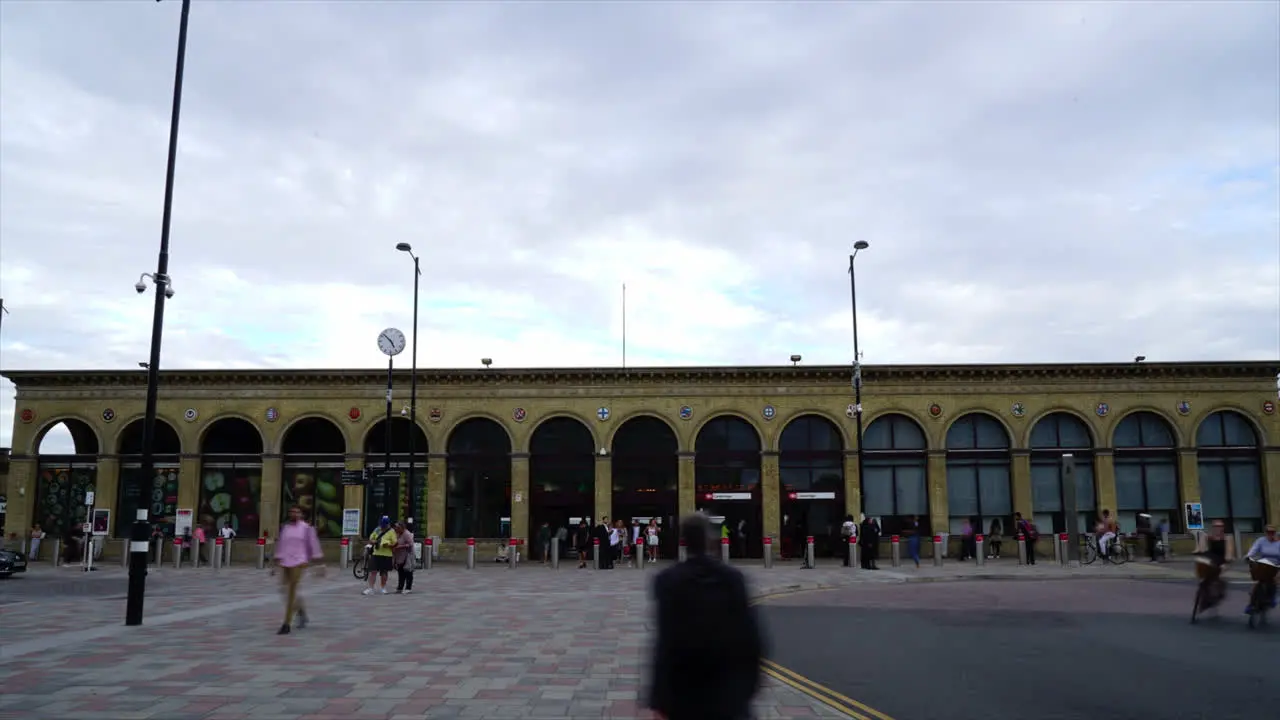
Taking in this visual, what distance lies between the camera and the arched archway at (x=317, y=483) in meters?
37.8

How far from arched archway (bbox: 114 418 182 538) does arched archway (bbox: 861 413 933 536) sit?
27.4 m

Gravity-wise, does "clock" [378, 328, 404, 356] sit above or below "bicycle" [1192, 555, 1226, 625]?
above

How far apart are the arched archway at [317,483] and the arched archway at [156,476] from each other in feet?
14.1

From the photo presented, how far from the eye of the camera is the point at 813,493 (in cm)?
3744

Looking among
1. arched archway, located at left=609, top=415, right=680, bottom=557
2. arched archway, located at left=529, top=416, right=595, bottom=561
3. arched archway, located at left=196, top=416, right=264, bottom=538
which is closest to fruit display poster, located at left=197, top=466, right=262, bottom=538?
arched archway, located at left=196, top=416, right=264, bottom=538

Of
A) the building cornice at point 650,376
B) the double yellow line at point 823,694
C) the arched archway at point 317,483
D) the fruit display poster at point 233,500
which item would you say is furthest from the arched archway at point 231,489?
the double yellow line at point 823,694

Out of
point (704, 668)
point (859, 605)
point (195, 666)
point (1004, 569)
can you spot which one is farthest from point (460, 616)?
point (1004, 569)

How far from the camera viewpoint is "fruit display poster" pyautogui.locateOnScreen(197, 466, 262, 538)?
37844mm

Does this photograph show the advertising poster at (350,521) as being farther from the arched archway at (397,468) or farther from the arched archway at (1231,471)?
the arched archway at (1231,471)

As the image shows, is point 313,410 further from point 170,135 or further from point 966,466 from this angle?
point 966,466

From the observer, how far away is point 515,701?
8.88 m

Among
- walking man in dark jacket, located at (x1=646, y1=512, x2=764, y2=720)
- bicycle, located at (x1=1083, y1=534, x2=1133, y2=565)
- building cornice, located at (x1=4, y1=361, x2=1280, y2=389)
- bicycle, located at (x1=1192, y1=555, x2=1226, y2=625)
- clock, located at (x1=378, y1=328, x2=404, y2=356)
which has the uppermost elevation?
clock, located at (x1=378, y1=328, x2=404, y2=356)

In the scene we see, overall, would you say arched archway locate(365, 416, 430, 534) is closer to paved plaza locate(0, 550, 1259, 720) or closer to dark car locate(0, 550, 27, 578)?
dark car locate(0, 550, 27, 578)

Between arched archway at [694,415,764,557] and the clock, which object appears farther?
arched archway at [694,415,764,557]
